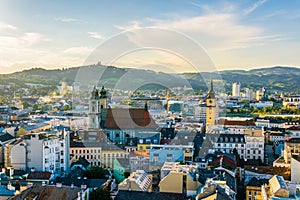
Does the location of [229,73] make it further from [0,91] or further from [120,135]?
[120,135]

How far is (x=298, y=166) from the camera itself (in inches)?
898

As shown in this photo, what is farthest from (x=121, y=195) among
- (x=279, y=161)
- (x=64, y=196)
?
(x=279, y=161)

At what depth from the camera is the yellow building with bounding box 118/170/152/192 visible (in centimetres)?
1995

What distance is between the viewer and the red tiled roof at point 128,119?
40594 millimetres

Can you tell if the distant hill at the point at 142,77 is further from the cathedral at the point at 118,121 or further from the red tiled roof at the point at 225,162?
the red tiled roof at the point at 225,162

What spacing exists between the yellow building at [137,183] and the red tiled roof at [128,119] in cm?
1833

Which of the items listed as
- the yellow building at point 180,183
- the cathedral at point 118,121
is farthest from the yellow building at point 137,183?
the cathedral at point 118,121

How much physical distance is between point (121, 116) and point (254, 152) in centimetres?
1526

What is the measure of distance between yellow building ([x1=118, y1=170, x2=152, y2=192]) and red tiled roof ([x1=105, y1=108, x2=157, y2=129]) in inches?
722

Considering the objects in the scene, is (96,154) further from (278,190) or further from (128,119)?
(278,190)

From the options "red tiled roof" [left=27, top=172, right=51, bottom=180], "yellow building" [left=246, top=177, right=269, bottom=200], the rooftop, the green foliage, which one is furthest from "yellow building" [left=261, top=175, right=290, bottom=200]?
"red tiled roof" [left=27, top=172, right=51, bottom=180]

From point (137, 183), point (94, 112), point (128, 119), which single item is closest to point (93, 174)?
point (137, 183)

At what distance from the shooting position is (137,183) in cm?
2009

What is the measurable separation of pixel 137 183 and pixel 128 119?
69.6ft
